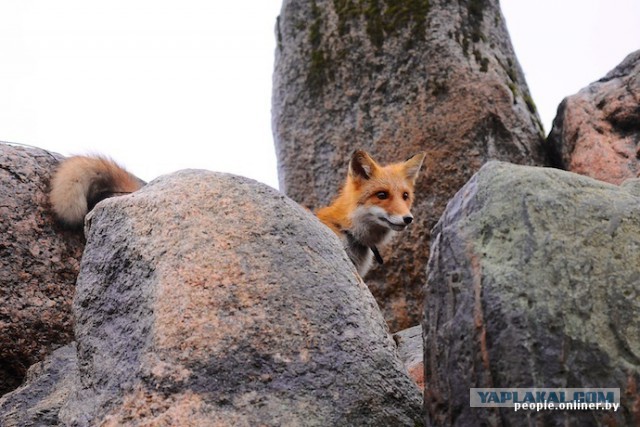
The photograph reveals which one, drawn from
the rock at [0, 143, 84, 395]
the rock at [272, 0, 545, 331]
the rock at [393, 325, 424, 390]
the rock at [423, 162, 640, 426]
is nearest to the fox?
the rock at [272, 0, 545, 331]

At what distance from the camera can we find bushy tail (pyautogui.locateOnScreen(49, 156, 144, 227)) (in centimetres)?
539

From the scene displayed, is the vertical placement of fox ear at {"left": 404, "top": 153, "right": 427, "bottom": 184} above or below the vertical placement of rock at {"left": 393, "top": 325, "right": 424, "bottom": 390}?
above

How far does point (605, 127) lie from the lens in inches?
282

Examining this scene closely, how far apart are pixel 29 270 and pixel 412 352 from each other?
2911 mm

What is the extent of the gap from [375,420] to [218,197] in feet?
4.90

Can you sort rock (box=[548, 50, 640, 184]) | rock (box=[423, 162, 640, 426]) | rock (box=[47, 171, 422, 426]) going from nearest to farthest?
1. rock (box=[423, 162, 640, 426])
2. rock (box=[47, 171, 422, 426])
3. rock (box=[548, 50, 640, 184])

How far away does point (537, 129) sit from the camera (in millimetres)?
7949

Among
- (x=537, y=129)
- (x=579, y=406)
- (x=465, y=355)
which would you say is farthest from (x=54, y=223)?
(x=537, y=129)

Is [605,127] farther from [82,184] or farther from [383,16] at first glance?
[82,184]

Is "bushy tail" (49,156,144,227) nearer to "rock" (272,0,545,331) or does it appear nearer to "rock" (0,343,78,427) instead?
"rock" (0,343,78,427)

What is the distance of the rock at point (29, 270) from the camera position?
500 centimetres

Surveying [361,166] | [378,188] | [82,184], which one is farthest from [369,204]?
[82,184]

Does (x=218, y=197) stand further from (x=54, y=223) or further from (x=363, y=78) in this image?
(x=363, y=78)

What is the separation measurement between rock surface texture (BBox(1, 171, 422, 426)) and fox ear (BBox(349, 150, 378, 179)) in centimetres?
281
